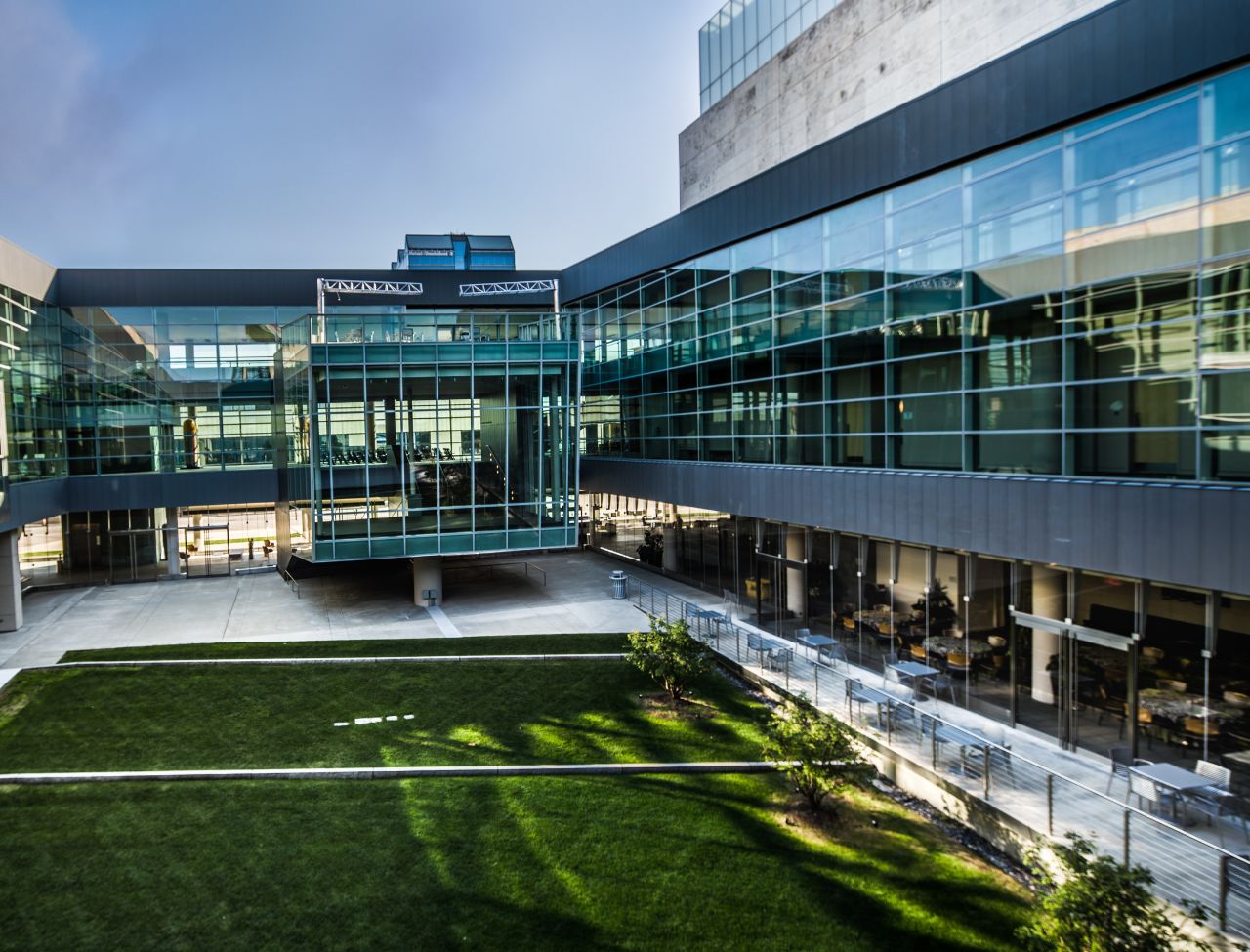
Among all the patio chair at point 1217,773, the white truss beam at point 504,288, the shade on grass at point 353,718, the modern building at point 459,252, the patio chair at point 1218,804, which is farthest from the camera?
the modern building at point 459,252

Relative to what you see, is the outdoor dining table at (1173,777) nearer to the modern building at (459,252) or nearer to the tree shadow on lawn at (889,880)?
the tree shadow on lawn at (889,880)

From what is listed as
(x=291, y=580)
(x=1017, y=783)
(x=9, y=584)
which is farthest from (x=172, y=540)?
(x=1017, y=783)

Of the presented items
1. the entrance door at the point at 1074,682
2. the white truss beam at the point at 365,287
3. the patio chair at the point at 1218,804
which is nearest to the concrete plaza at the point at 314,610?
the entrance door at the point at 1074,682

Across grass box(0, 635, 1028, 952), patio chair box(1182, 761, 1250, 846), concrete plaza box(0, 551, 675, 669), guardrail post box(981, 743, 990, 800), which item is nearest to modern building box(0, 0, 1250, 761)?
patio chair box(1182, 761, 1250, 846)

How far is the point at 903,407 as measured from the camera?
17953 mm

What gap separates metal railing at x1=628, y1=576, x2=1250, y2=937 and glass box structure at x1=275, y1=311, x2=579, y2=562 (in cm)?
1011

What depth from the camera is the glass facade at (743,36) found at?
2850 cm

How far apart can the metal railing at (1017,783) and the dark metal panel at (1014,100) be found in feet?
34.2

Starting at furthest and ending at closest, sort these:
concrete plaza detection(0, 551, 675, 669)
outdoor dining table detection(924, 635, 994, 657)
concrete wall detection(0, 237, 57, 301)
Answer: concrete wall detection(0, 237, 57, 301), concrete plaza detection(0, 551, 675, 669), outdoor dining table detection(924, 635, 994, 657)

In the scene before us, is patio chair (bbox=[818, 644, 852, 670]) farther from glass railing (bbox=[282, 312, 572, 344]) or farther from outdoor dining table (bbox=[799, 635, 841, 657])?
glass railing (bbox=[282, 312, 572, 344])

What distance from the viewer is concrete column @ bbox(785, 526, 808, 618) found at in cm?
2202

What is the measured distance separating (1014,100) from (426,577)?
2065cm

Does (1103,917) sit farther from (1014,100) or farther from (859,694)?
(1014,100)

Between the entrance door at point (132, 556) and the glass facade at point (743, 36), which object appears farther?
the entrance door at point (132, 556)
